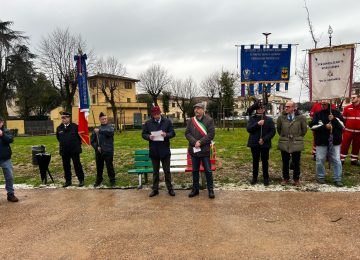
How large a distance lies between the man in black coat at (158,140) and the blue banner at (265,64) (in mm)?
3933

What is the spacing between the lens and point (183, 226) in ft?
16.0

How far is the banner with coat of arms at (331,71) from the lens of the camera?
7395mm

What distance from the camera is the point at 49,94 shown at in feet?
178

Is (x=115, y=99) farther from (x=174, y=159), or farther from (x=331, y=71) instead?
(x=331, y=71)

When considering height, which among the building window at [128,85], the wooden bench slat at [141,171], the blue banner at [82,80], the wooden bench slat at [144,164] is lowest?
the wooden bench slat at [141,171]

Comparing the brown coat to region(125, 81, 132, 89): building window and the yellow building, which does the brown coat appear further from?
region(125, 81, 132, 89): building window

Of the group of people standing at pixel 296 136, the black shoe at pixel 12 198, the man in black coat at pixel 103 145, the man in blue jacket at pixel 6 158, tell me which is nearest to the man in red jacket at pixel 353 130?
the group of people standing at pixel 296 136

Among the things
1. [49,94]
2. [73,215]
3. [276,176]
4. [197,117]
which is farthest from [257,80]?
[49,94]

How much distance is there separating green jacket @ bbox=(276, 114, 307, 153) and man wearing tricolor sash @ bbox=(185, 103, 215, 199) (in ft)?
5.62

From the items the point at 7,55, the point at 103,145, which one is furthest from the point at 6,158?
Result: the point at 7,55

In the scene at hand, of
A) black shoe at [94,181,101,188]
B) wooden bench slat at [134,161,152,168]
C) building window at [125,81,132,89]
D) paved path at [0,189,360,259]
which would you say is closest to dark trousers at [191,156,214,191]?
paved path at [0,189,360,259]

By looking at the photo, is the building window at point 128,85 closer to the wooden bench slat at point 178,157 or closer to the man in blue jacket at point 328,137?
the wooden bench slat at point 178,157

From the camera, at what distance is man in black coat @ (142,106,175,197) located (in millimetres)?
6660

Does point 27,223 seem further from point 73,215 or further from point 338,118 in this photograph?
point 338,118
